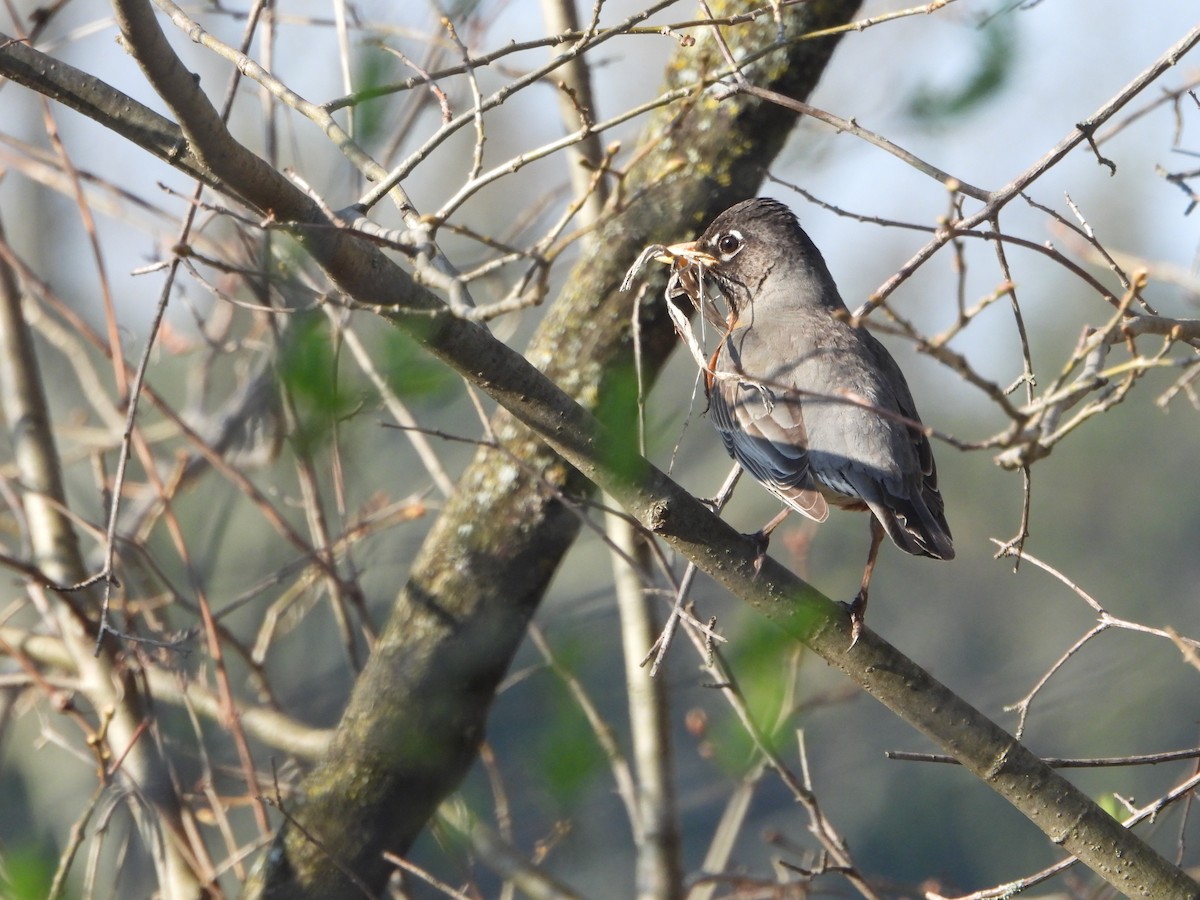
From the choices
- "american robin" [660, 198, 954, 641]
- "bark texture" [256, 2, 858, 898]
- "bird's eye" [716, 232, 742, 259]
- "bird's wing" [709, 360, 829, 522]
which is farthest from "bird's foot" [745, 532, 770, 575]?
"bird's eye" [716, 232, 742, 259]

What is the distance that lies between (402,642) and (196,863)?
0.75 meters

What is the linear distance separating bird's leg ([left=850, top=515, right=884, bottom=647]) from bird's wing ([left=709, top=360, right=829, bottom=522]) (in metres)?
0.18

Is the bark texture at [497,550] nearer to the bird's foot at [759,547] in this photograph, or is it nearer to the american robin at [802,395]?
the american robin at [802,395]

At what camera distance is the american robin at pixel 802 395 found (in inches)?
108

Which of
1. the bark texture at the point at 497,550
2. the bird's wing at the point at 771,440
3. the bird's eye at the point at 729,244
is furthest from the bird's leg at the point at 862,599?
the bird's eye at the point at 729,244

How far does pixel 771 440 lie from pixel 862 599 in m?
0.51

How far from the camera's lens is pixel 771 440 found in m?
2.96

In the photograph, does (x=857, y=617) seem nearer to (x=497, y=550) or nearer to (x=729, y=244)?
(x=497, y=550)

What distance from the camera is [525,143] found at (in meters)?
6.41

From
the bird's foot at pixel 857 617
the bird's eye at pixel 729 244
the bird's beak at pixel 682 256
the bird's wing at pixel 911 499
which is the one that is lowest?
the bird's foot at pixel 857 617

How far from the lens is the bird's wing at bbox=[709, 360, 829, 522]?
9.27ft

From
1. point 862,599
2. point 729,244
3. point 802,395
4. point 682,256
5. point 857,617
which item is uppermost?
point 729,244

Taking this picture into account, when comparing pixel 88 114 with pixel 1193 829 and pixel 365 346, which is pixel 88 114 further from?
pixel 1193 829

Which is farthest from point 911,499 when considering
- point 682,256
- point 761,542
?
point 682,256
